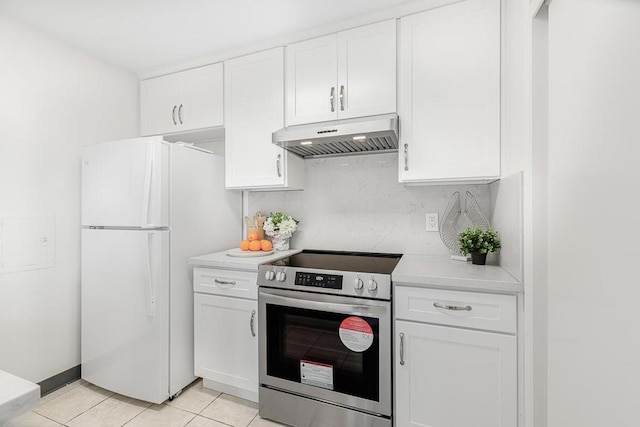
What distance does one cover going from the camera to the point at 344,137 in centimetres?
174

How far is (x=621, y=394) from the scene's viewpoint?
0.69 metres

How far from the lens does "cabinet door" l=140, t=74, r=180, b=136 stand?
8.00 ft

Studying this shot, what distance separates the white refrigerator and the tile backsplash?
80 centimetres

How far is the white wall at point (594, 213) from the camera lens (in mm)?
665

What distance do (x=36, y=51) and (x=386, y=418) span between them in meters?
3.08

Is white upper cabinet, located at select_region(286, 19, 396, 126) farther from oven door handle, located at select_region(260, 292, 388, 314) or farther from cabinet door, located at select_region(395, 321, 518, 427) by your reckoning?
cabinet door, located at select_region(395, 321, 518, 427)

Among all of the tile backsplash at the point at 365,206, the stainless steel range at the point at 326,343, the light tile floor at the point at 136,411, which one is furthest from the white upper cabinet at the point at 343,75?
the light tile floor at the point at 136,411

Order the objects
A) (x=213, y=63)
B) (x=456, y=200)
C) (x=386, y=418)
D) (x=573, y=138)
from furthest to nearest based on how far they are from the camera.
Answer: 1. (x=213, y=63)
2. (x=456, y=200)
3. (x=386, y=418)
4. (x=573, y=138)

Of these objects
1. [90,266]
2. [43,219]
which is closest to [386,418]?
[90,266]

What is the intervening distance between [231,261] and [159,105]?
1577 mm

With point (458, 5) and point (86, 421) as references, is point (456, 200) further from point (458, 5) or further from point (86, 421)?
point (86, 421)

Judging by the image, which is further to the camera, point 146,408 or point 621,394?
point 146,408

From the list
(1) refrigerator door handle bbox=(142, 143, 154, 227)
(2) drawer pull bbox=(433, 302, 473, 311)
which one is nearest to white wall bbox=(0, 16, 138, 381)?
(1) refrigerator door handle bbox=(142, 143, 154, 227)

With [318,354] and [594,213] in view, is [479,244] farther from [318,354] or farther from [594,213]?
[318,354]
